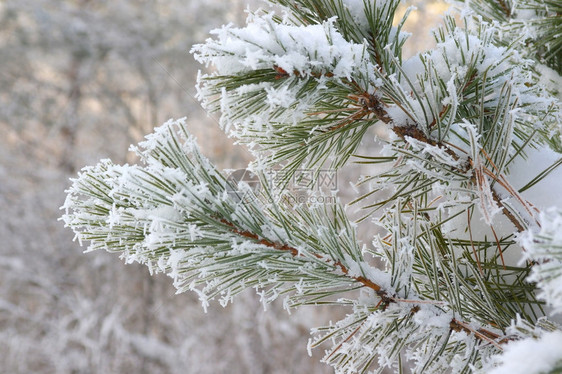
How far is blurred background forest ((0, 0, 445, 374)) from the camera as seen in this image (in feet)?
10.8

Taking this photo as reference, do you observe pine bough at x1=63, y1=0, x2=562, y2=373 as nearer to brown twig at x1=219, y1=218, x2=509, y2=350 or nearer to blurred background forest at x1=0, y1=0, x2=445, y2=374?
brown twig at x1=219, y1=218, x2=509, y2=350

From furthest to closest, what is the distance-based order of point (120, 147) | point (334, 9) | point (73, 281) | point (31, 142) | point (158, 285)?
point (120, 147) → point (31, 142) → point (158, 285) → point (73, 281) → point (334, 9)

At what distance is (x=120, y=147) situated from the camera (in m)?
4.91

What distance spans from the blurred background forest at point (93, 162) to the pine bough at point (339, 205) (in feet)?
8.76

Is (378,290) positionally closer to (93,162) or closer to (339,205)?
(339,205)

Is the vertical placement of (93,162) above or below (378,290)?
above

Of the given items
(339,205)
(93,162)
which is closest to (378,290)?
(339,205)

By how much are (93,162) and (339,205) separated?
435 cm

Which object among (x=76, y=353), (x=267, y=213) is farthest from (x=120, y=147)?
(x=267, y=213)

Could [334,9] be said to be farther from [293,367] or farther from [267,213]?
[293,367]

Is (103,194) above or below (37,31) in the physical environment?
below

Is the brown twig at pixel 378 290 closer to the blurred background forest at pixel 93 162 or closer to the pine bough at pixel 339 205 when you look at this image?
the pine bough at pixel 339 205

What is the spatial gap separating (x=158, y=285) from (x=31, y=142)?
1.90 m

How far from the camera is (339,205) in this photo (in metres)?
0.54
